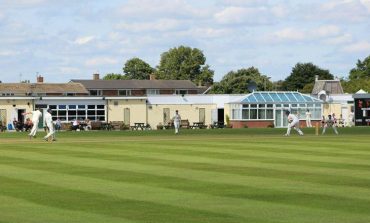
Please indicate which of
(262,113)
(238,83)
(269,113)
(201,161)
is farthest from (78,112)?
(201,161)

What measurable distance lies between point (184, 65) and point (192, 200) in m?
148

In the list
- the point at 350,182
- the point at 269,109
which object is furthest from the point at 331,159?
the point at 269,109

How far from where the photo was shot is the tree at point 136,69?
167625mm

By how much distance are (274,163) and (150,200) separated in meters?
9.98

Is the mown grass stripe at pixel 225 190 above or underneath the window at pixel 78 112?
underneath

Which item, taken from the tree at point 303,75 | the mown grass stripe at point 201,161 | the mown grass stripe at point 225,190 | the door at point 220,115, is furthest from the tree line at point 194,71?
the mown grass stripe at point 225,190

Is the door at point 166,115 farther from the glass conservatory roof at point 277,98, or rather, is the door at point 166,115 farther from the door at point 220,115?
the glass conservatory roof at point 277,98

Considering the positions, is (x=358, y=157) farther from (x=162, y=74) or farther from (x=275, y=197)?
(x=162, y=74)

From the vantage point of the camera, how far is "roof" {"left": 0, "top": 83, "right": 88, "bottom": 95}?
101 metres

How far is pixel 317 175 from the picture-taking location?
22516 millimetres

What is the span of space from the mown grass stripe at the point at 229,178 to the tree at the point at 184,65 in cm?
13593

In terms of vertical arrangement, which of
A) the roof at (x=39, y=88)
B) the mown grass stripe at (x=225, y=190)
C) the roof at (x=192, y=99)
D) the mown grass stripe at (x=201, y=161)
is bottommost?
the mown grass stripe at (x=225, y=190)

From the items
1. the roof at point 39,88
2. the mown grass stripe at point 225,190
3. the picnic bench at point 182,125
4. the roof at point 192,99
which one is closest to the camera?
the mown grass stripe at point 225,190

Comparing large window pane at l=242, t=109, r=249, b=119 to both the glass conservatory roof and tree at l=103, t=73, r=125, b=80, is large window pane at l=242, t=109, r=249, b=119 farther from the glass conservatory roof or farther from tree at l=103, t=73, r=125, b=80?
tree at l=103, t=73, r=125, b=80
